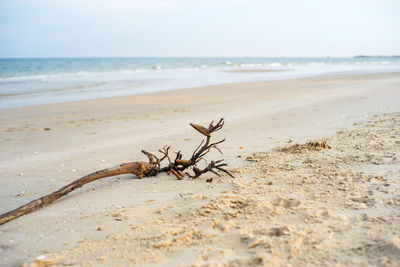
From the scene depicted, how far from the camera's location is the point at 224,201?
2.80 metres

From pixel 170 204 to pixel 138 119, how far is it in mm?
4945

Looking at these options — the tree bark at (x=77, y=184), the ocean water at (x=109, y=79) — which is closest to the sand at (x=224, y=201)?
the tree bark at (x=77, y=184)

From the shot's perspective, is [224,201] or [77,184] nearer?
[224,201]

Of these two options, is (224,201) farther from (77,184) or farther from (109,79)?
(109,79)

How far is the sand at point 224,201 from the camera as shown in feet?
6.93

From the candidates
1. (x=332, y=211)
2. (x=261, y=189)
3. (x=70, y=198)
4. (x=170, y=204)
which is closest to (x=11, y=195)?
(x=70, y=198)

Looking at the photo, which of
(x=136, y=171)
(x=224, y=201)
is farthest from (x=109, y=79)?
(x=224, y=201)

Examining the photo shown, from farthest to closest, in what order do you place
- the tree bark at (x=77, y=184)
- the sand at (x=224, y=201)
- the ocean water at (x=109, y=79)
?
1. the ocean water at (x=109, y=79)
2. the tree bark at (x=77, y=184)
3. the sand at (x=224, y=201)

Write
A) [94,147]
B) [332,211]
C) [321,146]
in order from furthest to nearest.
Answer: [94,147] → [321,146] → [332,211]

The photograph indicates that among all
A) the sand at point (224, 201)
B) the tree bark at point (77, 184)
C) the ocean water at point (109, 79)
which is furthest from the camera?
the ocean water at point (109, 79)

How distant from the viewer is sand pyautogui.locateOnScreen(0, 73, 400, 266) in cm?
211

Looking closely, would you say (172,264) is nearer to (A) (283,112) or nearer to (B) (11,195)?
(B) (11,195)

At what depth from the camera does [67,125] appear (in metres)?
7.27

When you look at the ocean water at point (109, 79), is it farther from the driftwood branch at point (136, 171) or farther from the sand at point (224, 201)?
the driftwood branch at point (136, 171)
